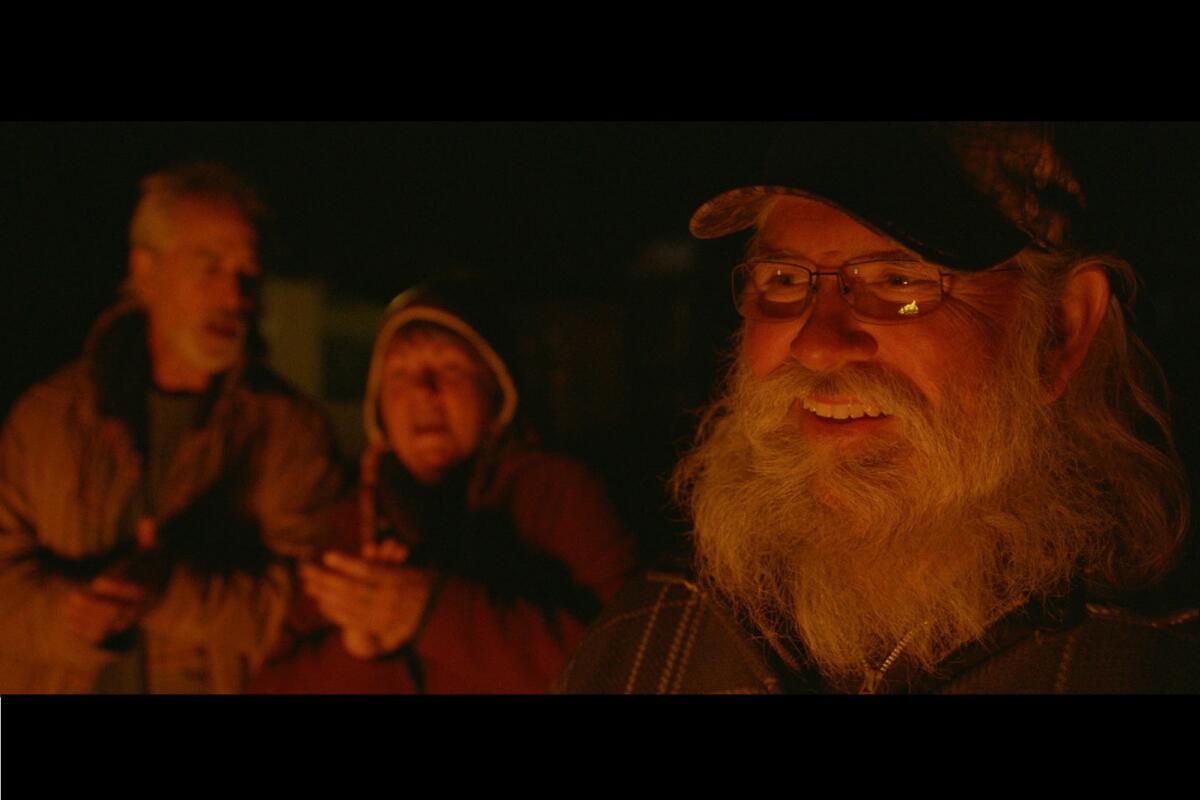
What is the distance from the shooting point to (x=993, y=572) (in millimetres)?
1760

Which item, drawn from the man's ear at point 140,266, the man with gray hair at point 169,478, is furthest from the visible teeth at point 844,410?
the man's ear at point 140,266

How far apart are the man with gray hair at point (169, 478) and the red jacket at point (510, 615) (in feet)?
0.49

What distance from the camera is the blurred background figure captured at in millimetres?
2053

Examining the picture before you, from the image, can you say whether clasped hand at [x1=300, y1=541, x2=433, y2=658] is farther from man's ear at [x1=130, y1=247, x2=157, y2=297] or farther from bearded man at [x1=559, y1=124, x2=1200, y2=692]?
man's ear at [x1=130, y1=247, x2=157, y2=297]

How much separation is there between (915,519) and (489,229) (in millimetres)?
987

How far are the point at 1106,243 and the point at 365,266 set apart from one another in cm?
140

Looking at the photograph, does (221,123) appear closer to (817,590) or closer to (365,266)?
(365,266)

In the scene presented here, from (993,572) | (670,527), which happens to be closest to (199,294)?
(670,527)

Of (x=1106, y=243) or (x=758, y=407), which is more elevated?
(x=1106, y=243)

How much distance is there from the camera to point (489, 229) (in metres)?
2.06

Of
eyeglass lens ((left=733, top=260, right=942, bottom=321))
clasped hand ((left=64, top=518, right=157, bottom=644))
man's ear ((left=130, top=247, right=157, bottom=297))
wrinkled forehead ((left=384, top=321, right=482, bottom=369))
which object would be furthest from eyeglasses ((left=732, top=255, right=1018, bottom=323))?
clasped hand ((left=64, top=518, right=157, bottom=644))

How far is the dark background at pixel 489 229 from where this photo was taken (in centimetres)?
202

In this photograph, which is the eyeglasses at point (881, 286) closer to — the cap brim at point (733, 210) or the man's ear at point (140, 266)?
the cap brim at point (733, 210)

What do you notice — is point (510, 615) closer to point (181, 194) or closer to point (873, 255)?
point (873, 255)
